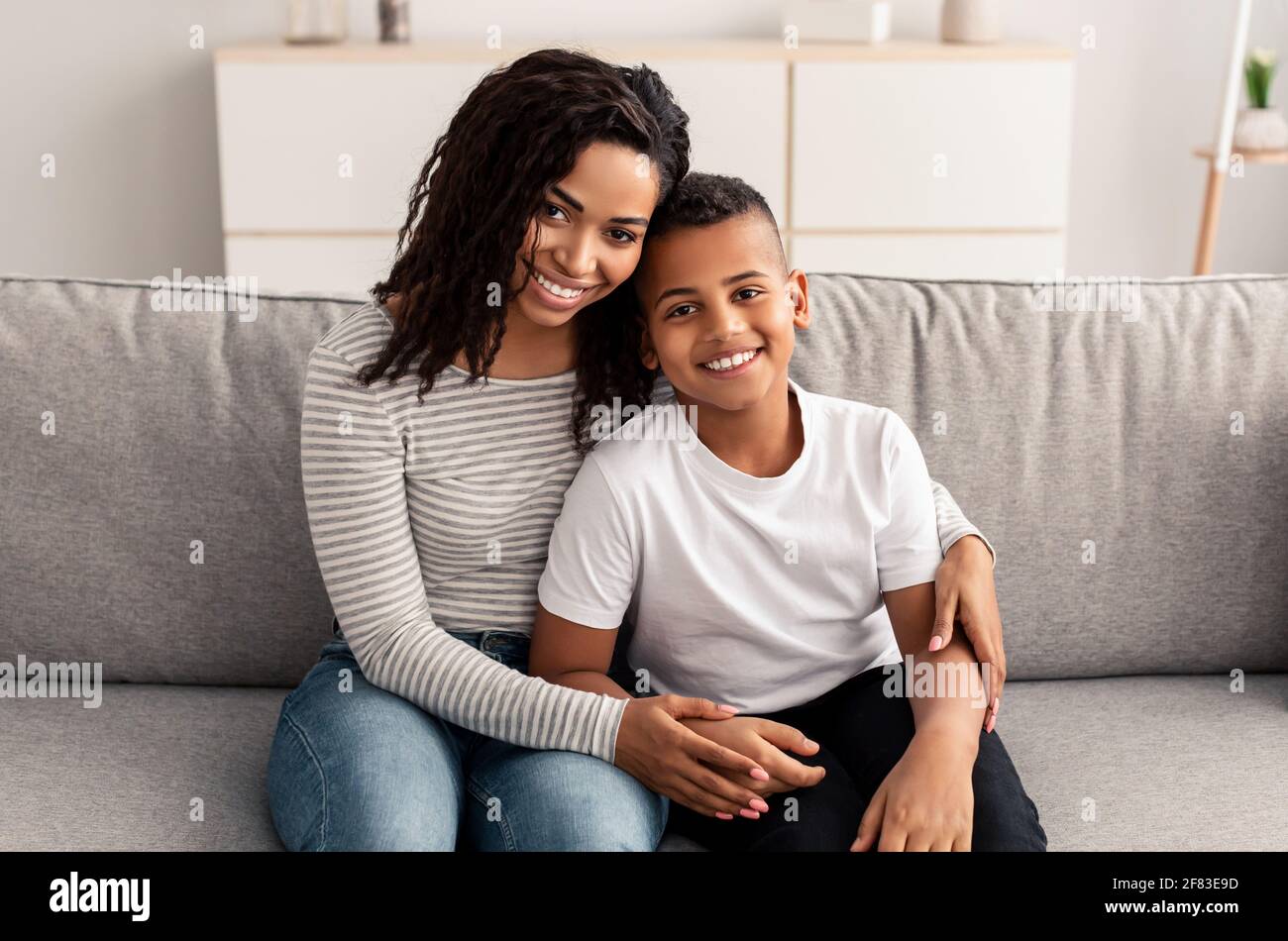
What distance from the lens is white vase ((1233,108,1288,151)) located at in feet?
10.5

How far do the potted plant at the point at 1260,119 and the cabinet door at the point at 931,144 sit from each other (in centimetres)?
47

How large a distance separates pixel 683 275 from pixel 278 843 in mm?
644

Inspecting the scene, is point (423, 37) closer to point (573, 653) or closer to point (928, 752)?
point (573, 653)

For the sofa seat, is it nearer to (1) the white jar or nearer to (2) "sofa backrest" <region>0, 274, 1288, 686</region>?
(2) "sofa backrest" <region>0, 274, 1288, 686</region>

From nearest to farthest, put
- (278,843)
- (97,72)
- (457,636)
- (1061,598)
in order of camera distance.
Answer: (278,843)
(457,636)
(1061,598)
(97,72)

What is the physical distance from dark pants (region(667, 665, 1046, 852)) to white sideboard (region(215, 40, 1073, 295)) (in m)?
2.05

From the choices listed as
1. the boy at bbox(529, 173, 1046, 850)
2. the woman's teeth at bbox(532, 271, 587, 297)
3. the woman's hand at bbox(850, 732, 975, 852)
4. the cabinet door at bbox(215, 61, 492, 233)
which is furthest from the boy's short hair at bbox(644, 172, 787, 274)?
the cabinet door at bbox(215, 61, 492, 233)

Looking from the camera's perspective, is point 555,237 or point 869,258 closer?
point 555,237

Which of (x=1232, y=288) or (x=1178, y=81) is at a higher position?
(x=1178, y=81)

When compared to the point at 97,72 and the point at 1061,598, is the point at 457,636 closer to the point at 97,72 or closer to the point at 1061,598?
the point at 1061,598

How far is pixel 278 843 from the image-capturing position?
119cm

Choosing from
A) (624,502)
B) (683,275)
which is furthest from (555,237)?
(624,502)
